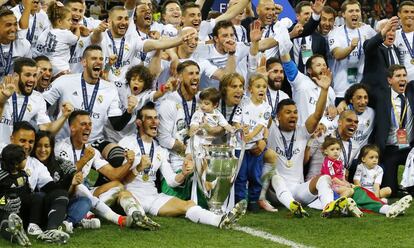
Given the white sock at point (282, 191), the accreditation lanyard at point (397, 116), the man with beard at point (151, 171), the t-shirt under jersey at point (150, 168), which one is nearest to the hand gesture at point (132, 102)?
the man with beard at point (151, 171)

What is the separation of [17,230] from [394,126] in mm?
4570

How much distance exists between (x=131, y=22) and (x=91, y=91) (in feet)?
4.53

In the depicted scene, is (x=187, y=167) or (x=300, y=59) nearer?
(x=187, y=167)

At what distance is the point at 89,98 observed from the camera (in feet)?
32.1

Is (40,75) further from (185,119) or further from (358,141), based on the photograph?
(358,141)

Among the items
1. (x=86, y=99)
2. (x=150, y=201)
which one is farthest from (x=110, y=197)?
(x=86, y=99)

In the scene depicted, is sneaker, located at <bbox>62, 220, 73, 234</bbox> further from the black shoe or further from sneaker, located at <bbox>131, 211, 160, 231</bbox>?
the black shoe

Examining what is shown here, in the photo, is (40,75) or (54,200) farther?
(40,75)

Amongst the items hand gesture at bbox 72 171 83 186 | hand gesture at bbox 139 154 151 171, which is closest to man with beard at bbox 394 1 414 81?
hand gesture at bbox 139 154 151 171

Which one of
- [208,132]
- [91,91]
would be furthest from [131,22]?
[208,132]

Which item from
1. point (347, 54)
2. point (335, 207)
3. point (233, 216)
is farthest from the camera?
point (347, 54)

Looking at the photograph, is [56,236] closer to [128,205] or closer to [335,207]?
[128,205]

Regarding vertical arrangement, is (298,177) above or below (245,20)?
below

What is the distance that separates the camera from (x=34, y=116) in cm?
934
